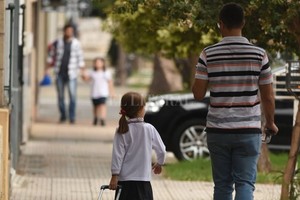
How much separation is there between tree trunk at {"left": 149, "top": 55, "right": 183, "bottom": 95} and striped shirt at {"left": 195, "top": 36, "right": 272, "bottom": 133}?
17.4m

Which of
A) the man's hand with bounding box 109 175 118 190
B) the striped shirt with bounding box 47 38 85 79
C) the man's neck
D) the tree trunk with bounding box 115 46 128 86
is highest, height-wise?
the man's neck

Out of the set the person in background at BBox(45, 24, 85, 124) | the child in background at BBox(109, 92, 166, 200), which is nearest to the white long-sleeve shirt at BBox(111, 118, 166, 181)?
the child in background at BBox(109, 92, 166, 200)

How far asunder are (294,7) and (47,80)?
12.8m

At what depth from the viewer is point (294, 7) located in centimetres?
962

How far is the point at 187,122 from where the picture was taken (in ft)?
50.3

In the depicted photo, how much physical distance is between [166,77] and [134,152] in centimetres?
1780

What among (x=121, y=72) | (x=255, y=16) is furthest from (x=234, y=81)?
(x=121, y=72)

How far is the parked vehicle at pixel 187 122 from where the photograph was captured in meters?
15.3

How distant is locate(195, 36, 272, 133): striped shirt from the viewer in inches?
317

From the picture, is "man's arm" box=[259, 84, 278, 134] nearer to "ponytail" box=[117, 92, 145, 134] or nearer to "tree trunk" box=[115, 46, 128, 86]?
"ponytail" box=[117, 92, 145, 134]

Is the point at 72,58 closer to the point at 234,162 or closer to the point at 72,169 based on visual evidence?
the point at 72,169

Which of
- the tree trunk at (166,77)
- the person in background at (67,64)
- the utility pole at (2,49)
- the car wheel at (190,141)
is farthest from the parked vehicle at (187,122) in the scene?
the tree trunk at (166,77)

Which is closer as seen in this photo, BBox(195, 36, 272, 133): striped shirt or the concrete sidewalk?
BBox(195, 36, 272, 133): striped shirt

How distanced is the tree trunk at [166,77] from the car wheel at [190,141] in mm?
10230
